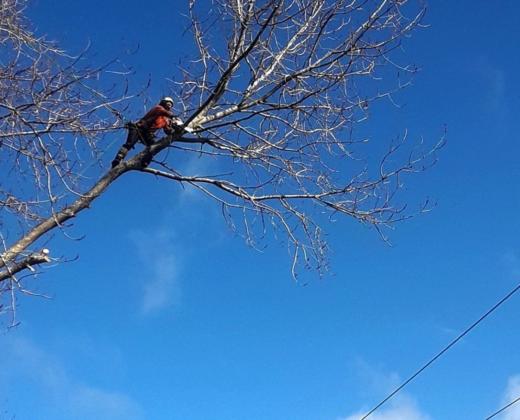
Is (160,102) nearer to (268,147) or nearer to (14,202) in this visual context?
(268,147)

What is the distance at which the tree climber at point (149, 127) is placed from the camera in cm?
630

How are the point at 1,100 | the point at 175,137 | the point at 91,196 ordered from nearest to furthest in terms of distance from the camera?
the point at 1,100 < the point at 91,196 < the point at 175,137

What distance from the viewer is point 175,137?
20.6 feet

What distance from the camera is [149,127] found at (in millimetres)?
6336

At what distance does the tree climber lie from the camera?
248 inches

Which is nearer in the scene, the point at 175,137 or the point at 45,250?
the point at 45,250

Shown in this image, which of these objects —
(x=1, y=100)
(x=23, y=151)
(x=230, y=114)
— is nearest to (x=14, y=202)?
(x=23, y=151)

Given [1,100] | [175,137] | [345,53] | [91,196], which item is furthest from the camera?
[345,53]

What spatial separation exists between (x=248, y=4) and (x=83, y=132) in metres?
1.76

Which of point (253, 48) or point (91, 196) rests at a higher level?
point (253, 48)

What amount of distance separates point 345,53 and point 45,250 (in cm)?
293

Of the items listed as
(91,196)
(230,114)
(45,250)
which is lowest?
(45,250)

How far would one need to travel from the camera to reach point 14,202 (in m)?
5.96

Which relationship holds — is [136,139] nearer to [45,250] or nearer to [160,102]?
[160,102]
